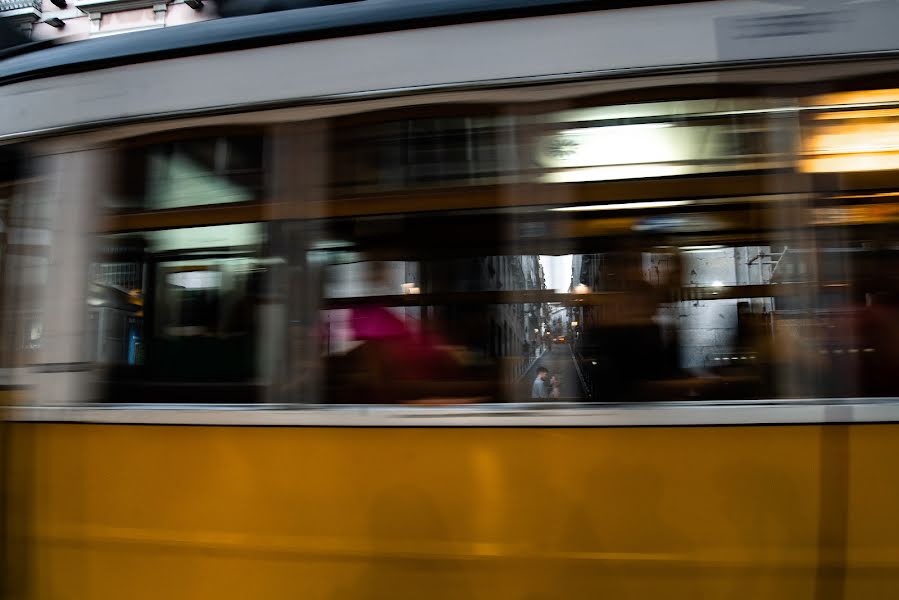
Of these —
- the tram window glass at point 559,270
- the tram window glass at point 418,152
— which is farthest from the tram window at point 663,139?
the tram window glass at point 418,152

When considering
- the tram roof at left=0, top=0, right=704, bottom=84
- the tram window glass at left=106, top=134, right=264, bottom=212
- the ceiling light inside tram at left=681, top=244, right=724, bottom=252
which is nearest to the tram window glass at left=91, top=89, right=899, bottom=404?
the ceiling light inside tram at left=681, top=244, right=724, bottom=252

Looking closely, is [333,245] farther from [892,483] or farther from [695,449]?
[892,483]

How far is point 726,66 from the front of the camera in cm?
189

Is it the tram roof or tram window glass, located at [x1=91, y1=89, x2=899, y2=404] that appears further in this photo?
the tram roof

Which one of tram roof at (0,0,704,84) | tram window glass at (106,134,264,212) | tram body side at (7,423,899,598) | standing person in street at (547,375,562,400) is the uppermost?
tram roof at (0,0,704,84)

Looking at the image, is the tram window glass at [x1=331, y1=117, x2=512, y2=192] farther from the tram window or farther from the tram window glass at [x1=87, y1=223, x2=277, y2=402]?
the tram window glass at [x1=87, y1=223, x2=277, y2=402]

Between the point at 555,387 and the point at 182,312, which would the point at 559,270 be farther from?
the point at 182,312

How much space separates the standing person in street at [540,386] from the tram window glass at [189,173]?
1.10 meters

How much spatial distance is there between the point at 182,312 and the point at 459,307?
1.00m

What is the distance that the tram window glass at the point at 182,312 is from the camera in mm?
2178

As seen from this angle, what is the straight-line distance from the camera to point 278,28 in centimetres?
219

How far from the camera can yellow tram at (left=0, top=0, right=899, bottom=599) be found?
6.11 feet

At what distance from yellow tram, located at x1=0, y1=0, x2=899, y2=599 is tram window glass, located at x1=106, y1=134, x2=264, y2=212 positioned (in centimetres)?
1

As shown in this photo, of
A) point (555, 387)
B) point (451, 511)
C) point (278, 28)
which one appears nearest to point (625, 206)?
point (555, 387)
